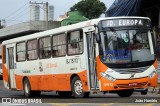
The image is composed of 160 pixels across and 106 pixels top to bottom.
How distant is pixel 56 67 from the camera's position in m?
20.5

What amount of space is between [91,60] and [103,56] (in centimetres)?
82

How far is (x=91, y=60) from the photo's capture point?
704 inches

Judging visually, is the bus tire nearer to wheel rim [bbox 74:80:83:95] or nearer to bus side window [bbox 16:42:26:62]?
wheel rim [bbox 74:80:83:95]

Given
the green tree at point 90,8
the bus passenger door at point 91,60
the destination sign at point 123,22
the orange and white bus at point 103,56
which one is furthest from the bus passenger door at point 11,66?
the green tree at point 90,8

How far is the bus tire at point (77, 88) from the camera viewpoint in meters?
18.5

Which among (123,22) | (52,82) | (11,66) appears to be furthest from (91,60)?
(11,66)

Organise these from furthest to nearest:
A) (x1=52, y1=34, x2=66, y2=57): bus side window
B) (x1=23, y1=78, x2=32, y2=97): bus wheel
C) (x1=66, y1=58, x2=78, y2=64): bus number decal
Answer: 1. (x1=23, y1=78, x2=32, y2=97): bus wheel
2. (x1=52, y1=34, x2=66, y2=57): bus side window
3. (x1=66, y1=58, x2=78, y2=64): bus number decal

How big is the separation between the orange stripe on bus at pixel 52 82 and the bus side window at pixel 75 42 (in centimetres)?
94

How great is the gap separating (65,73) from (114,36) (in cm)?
340

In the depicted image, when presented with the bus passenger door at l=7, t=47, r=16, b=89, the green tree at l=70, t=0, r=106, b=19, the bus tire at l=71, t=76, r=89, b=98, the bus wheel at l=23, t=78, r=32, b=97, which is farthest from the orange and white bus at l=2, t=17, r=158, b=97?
the green tree at l=70, t=0, r=106, b=19

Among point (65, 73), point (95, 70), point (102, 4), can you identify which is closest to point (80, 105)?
point (95, 70)

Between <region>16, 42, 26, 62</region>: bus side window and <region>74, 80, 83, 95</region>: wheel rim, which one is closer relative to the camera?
<region>74, 80, 83, 95</region>: wheel rim

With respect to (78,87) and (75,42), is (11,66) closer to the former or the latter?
(75,42)

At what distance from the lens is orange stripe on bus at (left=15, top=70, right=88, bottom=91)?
18391mm
